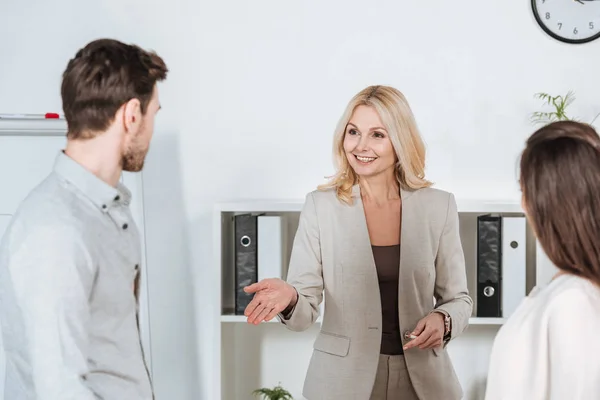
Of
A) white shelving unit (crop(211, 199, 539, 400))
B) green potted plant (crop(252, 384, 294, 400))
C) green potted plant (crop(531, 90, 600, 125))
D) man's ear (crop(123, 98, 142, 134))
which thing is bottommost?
green potted plant (crop(252, 384, 294, 400))

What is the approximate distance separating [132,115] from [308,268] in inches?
33.0

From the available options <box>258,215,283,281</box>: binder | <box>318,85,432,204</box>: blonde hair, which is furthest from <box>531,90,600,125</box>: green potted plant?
<box>258,215,283,281</box>: binder

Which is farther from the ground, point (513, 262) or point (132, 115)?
point (132, 115)

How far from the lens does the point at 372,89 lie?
223 cm

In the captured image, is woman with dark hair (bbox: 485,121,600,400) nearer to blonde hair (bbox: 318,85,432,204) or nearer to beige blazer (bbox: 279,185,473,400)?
beige blazer (bbox: 279,185,473,400)

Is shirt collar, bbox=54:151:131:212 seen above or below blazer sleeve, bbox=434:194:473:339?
above

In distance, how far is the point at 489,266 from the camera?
276 centimetres

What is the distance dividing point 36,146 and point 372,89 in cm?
127

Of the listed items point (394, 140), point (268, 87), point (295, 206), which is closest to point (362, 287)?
point (394, 140)

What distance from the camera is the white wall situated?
2.97m

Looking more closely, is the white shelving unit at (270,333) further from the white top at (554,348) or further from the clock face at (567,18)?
the white top at (554,348)

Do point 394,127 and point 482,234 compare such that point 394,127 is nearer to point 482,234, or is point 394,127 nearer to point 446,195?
point 446,195

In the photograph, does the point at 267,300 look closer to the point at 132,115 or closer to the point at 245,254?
the point at 132,115

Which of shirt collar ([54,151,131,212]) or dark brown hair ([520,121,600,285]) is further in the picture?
shirt collar ([54,151,131,212])
